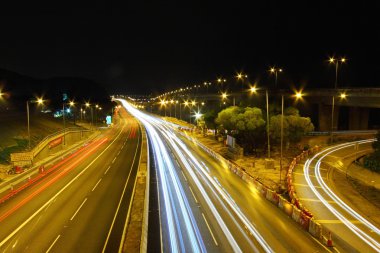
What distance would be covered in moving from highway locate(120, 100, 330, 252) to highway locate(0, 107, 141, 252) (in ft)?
10.8

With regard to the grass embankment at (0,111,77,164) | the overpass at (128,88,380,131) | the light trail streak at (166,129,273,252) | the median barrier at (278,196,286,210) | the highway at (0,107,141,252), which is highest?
the overpass at (128,88,380,131)

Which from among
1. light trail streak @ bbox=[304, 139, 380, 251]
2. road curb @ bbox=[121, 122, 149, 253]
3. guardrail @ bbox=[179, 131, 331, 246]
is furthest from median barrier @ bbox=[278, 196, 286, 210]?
road curb @ bbox=[121, 122, 149, 253]

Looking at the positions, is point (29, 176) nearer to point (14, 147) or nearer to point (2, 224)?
point (14, 147)

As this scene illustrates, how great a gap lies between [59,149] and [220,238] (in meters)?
53.3

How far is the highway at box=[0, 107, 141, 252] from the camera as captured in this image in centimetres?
2122

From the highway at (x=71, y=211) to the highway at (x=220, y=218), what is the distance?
3.30m

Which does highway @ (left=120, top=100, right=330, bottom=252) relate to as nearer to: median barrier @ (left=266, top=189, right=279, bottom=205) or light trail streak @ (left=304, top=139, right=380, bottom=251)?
median barrier @ (left=266, top=189, right=279, bottom=205)

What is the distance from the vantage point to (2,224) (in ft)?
81.3

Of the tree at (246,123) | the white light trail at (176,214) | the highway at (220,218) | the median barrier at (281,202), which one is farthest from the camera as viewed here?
the tree at (246,123)

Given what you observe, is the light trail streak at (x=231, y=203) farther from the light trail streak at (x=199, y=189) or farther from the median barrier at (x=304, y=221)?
the median barrier at (x=304, y=221)

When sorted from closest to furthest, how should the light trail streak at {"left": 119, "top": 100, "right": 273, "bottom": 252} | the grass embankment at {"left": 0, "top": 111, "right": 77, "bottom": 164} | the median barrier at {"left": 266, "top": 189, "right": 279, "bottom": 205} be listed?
the light trail streak at {"left": 119, "top": 100, "right": 273, "bottom": 252} < the median barrier at {"left": 266, "top": 189, "right": 279, "bottom": 205} < the grass embankment at {"left": 0, "top": 111, "right": 77, "bottom": 164}

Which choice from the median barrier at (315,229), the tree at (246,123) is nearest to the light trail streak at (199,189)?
the median barrier at (315,229)

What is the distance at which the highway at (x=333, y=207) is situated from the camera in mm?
21144

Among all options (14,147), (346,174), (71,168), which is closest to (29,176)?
(71,168)
